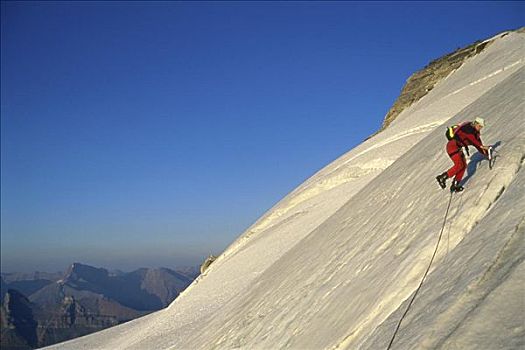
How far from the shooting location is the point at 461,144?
899 cm

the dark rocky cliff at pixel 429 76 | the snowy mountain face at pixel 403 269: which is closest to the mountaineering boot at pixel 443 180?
the snowy mountain face at pixel 403 269

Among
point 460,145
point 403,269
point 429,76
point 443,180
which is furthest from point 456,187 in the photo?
point 429,76

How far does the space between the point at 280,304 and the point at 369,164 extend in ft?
37.4

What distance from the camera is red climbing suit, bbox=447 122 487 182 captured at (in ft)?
28.6

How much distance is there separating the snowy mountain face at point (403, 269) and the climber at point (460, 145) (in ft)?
0.92

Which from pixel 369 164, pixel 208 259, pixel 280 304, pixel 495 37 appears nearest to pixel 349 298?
pixel 280 304

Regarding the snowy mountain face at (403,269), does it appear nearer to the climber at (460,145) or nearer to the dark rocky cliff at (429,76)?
the climber at (460,145)

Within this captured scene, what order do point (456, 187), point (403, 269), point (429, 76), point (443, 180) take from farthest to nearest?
1. point (429, 76)
2. point (443, 180)
3. point (456, 187)
4. point (403, 269)

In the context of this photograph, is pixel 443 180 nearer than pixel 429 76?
Yes

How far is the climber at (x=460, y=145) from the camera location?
865 cm

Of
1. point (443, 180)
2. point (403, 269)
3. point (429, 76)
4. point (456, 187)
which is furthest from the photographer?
point (429, 76)

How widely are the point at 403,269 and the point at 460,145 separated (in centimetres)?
312

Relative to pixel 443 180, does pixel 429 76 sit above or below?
above

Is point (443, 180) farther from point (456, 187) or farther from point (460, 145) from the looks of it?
point (460, 145)
